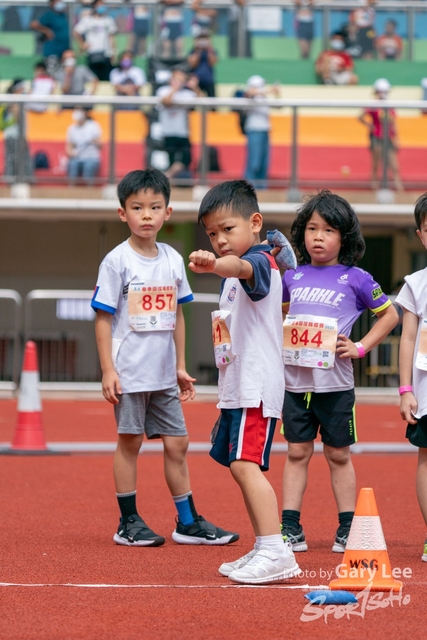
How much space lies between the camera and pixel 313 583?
471cm

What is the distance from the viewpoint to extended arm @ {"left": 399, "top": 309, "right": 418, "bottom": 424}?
552cm

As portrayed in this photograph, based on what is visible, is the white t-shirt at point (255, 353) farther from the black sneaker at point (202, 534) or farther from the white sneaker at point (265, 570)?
the black sneaker at point (202, 534)

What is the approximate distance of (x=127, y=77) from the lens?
20.0 metres

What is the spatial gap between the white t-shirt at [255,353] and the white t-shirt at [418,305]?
3.16ft

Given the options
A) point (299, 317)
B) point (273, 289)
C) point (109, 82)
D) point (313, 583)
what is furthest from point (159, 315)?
point (109, 82)

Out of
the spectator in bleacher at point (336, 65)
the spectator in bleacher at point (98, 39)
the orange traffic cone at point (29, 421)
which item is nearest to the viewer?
the orange traffic cone at point (29, 421)

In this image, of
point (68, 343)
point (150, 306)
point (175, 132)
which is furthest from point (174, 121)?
point (150, 306)

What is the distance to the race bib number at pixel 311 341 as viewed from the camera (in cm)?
569

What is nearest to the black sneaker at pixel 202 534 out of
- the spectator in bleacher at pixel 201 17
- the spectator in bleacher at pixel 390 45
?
the spectator in bleacher at pixel 201 17

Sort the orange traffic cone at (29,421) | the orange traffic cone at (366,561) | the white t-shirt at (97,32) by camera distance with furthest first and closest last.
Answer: the white t-shirt at (97,32) → the orange traffic cone at (29,421) → the orange traffic cone at (366,561)

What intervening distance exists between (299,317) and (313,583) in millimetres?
1526

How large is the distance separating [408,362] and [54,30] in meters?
17.5

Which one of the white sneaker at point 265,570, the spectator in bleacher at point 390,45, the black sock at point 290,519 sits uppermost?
the spectator in bleacher at point 390,45

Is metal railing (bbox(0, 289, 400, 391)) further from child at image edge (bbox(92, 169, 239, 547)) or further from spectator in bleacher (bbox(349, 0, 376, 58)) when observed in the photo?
child at image edge (bbox(92, 169, 239, 547))
